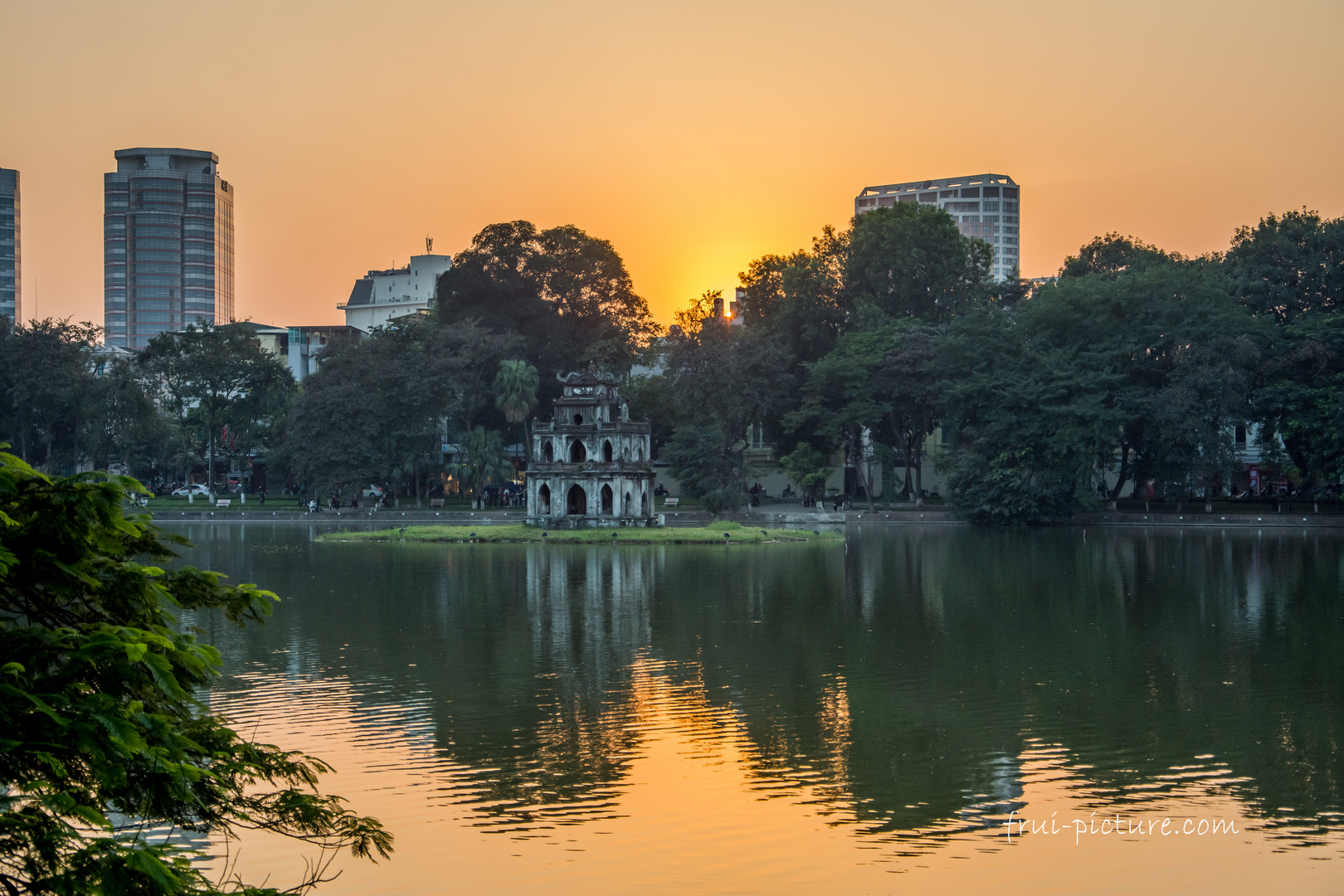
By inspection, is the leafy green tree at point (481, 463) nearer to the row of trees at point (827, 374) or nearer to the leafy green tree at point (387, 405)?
the row of trees at point (827, 374)

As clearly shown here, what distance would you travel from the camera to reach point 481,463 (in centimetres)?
6988

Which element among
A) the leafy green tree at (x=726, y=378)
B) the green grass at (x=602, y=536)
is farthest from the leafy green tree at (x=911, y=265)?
the green grass at (x=602, y=536)

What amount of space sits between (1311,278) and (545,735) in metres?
60.4

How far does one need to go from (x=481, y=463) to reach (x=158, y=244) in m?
123

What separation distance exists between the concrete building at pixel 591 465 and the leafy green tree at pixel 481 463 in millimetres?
10057

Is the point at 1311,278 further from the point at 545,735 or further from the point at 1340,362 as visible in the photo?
the point at 545,735

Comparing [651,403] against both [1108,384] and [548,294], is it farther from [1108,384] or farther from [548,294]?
[1108,384]

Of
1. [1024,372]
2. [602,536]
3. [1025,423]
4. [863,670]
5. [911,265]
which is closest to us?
[863,670]

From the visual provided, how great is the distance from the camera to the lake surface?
1249 centimetres

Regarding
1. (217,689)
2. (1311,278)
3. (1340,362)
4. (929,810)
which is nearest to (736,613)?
(217,689)

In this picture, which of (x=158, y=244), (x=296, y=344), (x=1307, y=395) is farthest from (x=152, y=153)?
(x=1307, y=395)

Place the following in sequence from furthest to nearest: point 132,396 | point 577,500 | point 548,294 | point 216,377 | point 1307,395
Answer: point 548,294, point 216,377, point 132,396, point 577,500, point 1307,395

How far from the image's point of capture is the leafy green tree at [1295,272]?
216 ft

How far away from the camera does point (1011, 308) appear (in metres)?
80.8
